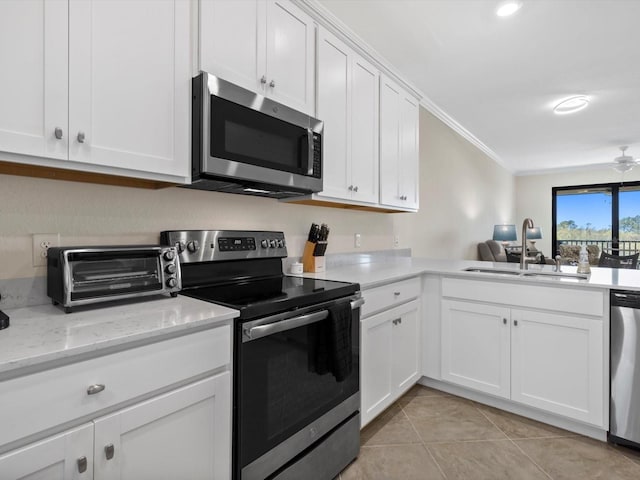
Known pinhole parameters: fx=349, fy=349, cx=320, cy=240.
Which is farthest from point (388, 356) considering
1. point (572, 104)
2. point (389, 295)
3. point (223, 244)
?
point (572, 104)

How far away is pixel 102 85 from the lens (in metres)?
1.18

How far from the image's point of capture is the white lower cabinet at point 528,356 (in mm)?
1932

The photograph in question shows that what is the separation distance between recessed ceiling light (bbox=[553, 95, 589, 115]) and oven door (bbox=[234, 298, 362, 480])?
405 centimetres

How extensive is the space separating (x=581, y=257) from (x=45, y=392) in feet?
9.03

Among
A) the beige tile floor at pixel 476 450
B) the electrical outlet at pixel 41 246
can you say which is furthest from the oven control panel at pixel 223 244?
the beige tile floor at pixel 476 450

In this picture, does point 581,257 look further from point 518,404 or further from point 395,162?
point 395,162

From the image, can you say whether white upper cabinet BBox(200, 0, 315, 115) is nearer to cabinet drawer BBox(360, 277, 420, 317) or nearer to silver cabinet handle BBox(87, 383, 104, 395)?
cabinet drawer BBox(360, 277, 420, 317)

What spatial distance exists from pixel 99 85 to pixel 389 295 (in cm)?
171

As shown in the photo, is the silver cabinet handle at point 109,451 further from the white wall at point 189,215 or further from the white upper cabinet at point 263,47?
the white upper cabinet at point 263,47

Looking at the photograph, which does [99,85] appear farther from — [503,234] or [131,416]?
[503,234]

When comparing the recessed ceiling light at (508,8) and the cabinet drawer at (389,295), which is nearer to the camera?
the cabinet drawer at (389,295)

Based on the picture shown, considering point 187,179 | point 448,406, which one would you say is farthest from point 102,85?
point 448,406

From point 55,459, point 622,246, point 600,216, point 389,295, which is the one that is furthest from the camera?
point 600,216

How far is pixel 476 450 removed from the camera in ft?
6.16
